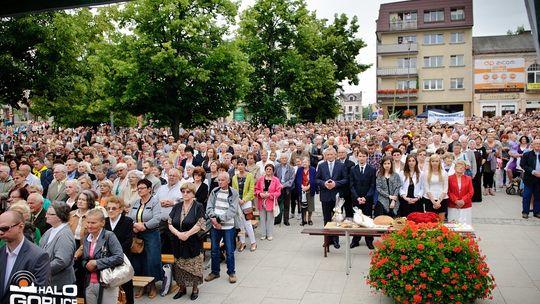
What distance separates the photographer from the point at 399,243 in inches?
244

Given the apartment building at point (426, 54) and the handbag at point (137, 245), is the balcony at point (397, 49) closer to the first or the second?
the apartment building at point (426, 54)

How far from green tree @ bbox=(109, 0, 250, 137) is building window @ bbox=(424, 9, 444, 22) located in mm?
43885

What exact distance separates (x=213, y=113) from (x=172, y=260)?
17.0 m

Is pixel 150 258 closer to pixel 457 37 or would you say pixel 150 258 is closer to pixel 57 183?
pixel 57 183

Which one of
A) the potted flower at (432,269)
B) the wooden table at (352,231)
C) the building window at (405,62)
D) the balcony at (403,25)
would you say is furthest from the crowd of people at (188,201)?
the balcony at (403,25)

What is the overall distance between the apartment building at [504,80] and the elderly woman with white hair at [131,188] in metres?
60.6

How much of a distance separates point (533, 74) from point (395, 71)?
17.3 m

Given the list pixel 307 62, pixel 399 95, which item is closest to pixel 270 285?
pixel 307 62

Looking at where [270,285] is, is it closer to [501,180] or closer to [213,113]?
[501,180]

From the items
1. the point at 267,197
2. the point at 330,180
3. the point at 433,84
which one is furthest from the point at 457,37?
the point at 267,197

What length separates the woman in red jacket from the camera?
29.8 ft

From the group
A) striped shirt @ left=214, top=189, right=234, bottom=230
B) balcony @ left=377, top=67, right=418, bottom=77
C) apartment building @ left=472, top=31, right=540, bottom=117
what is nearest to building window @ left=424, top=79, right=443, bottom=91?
balcony @ left=377, top=67, right=418, bottom=77

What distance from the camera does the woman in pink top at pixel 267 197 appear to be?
34.6 feet

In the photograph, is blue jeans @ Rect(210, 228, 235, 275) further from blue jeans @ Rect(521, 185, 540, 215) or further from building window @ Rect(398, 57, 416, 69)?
building window @ Rect(398, 57, 416, 69)
